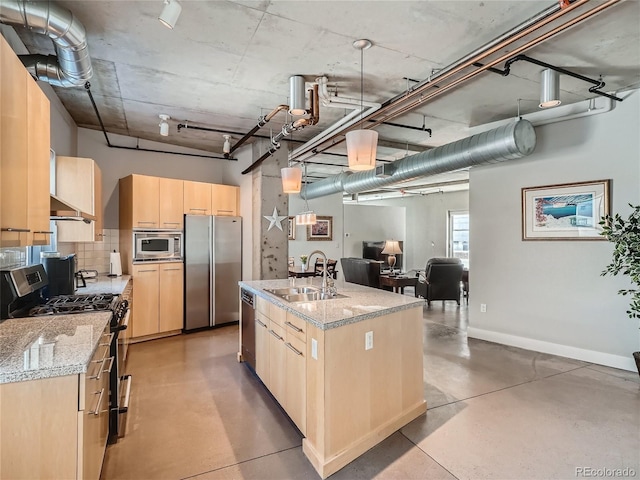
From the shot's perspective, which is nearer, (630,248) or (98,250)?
(630,248)

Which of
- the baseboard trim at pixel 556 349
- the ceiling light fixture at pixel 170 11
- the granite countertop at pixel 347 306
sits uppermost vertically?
the ceiling light fixture at pixel 170 11

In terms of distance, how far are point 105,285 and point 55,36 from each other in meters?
2.51

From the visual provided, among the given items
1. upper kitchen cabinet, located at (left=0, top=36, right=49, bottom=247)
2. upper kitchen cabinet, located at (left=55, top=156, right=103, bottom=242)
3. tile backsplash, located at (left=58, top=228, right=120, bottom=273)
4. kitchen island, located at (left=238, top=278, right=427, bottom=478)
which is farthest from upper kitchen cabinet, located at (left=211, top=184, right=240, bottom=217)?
upper kitchen cabinet, located at (left=0, top=36, right=49, bottom=247)

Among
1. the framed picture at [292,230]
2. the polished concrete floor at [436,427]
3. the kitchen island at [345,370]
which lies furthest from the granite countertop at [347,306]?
the framed picture at [292,230]

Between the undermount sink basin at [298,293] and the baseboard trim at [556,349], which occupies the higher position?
the undermount sink basin at [298,293]

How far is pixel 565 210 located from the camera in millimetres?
3969

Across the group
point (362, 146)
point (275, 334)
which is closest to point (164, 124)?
point (362, 146)

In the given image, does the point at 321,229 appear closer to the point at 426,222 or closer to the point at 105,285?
the point at 426,222

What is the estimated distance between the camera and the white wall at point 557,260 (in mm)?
3588

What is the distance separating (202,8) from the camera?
224 centimetres

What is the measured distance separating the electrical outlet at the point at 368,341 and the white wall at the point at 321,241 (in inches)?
274

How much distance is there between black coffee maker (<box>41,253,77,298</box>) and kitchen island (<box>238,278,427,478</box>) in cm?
180

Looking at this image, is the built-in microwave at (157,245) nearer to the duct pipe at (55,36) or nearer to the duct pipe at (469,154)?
the duct pipe at (55,36)

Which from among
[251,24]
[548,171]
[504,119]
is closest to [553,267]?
[548,171]
